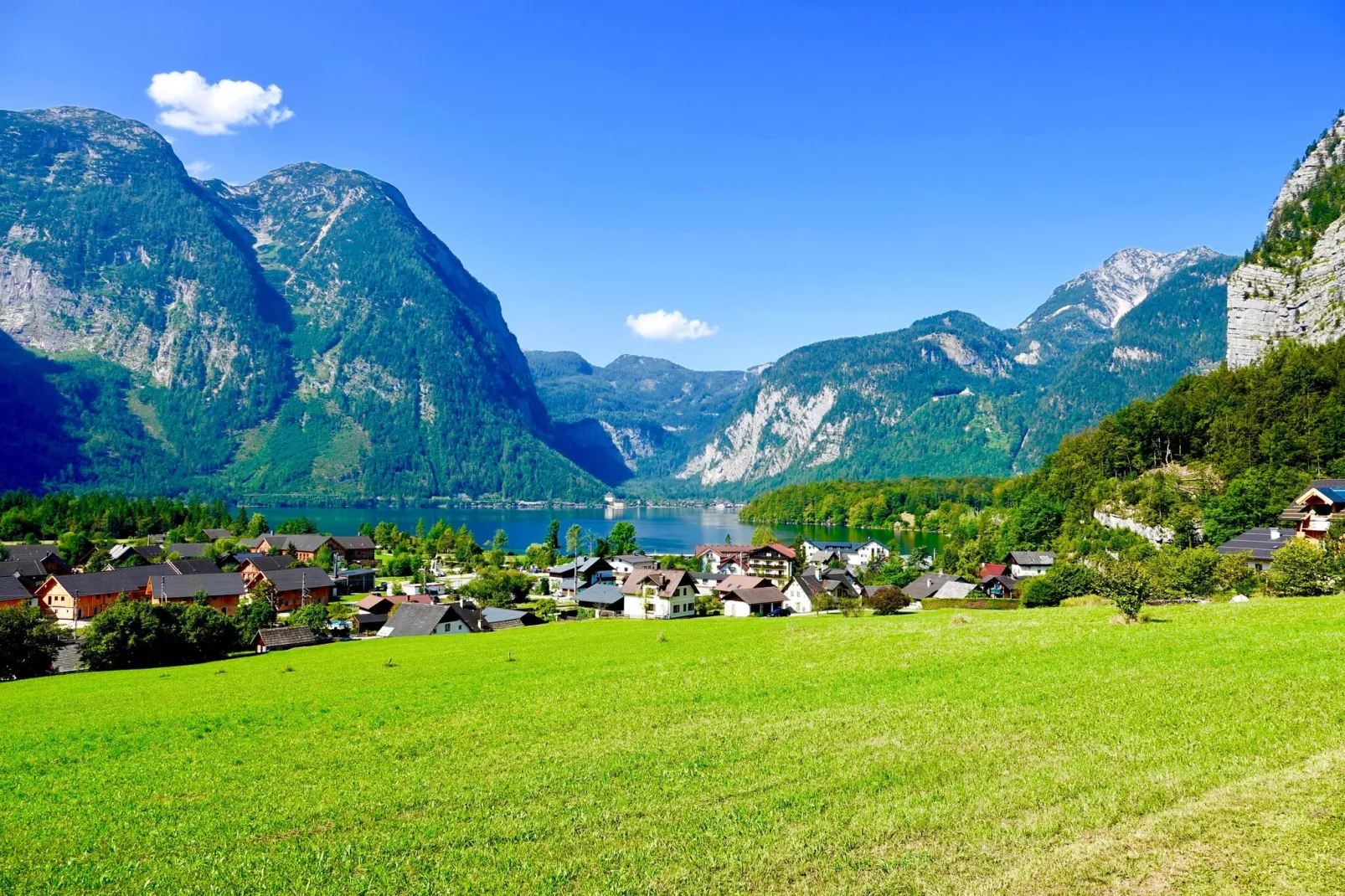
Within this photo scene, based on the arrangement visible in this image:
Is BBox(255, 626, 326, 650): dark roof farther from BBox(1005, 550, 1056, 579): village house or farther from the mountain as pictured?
the mountain

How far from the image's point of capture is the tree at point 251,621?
5938 cm

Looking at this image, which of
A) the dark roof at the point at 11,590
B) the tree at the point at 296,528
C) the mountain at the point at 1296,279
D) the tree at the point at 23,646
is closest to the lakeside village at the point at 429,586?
the tree at the point at 23,646

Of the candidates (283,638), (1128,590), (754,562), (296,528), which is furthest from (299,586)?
(1128,590)

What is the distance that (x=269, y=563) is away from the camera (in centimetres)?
10094

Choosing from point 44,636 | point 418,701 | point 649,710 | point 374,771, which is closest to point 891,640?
point 649,710

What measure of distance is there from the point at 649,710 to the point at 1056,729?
10313 millimetres

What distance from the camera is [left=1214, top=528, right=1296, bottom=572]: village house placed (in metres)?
56.7

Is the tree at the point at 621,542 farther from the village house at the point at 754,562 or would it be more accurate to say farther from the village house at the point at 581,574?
the village house at the point at 581,574

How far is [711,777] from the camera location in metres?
14.6

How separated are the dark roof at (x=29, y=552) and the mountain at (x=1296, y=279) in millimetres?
171320

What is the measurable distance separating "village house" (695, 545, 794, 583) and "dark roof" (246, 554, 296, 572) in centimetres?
5939

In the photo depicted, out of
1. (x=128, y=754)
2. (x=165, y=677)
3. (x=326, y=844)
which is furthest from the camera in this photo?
(x=165, y=677)

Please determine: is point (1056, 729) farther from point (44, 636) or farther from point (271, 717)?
point (44, 636)

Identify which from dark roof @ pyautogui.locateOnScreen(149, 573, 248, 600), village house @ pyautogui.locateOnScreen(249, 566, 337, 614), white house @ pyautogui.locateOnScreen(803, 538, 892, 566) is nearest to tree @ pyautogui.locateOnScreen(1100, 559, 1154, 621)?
white house @ pyautogui.locateOnScreen(803, 538, 892, 566)
